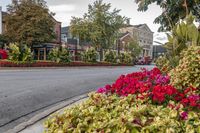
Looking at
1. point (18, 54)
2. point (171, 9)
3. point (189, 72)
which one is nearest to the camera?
→ point (189, 72)

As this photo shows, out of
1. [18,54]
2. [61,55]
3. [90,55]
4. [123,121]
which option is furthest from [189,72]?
[90,55]

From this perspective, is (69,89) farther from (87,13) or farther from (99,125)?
(87,13)

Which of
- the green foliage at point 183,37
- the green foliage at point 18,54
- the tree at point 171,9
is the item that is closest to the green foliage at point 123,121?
the green foliage at point 183,37

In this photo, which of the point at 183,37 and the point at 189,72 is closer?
the point at 189,72

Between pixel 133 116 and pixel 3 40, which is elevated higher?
pixel 3 40

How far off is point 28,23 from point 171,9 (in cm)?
2356

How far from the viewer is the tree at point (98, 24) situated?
1451 inches

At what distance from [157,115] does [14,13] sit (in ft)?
110

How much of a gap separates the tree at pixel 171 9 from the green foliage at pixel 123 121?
28.8 feet

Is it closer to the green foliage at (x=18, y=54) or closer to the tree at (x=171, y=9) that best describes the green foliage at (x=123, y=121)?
the tree at (x=171, y=9)

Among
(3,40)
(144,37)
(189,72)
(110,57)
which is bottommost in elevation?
(189,72)

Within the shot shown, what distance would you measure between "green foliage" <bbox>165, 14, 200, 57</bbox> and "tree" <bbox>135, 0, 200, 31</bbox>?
429 cm

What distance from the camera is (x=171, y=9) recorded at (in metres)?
11.7

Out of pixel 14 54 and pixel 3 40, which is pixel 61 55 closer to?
pixel 14 54
